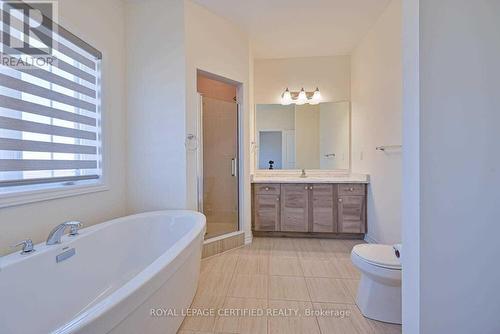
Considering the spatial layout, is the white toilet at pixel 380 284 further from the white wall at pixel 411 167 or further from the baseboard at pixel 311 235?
the baseboard at pixel 311 235

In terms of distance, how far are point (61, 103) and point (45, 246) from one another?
40.3 inches

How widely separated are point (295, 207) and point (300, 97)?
1705mm

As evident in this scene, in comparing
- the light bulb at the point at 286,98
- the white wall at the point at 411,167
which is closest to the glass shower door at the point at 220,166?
the light bulb at the point at 286,98

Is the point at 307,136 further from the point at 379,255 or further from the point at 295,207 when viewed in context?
the point at 379,255

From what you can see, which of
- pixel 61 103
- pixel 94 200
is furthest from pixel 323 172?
pixel 61 103

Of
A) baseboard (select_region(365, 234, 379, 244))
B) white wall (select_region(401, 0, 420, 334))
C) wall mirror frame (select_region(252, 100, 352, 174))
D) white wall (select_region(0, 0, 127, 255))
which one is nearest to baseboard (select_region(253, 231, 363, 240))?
baseboard (select_region(365, 234, 379, 244))

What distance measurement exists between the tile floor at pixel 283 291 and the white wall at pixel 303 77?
7.37ft

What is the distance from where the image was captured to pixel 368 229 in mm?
3268

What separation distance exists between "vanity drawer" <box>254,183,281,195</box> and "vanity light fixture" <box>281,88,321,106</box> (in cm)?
136

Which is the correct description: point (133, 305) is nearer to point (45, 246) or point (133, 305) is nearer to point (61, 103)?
point (45, 246)

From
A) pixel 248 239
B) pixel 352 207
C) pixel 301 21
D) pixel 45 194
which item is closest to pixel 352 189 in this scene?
pixel 352 207

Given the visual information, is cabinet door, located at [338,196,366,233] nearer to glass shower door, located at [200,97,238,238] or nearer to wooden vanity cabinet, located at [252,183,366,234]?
wooden vanity cabinet, located at [252,183,366,234]

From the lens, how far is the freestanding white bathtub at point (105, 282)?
98cm

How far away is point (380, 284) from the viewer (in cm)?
171
